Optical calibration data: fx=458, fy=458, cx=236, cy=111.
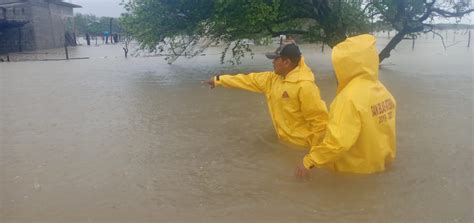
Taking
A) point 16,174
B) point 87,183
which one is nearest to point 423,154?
point 87,183

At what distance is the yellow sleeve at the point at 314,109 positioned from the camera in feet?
16.1

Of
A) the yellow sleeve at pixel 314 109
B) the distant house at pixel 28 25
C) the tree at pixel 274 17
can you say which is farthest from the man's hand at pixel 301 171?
the distant house at pixel 28 25

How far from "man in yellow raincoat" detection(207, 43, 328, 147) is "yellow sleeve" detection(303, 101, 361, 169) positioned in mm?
1073

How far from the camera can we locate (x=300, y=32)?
15.4 m

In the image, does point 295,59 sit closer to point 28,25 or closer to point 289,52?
point 289,52

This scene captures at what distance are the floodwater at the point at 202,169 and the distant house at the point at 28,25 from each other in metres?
25.7

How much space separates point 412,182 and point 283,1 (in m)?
10.3

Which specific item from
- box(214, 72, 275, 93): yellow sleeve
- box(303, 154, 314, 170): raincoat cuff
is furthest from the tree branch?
box(303, 154, 314, 170): raincoat cuff

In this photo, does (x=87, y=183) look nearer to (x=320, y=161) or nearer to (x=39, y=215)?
(x=39, y=215)

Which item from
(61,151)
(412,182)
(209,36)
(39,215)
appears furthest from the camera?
(209,36)

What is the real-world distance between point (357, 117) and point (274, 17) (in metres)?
9.53

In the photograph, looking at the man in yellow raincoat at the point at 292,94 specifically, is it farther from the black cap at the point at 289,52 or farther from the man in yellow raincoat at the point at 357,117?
the man in yellow raincoat at the point at 357,117

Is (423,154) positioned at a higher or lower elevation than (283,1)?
lower

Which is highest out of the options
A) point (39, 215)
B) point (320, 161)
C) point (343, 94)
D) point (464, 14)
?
point (464, 14)
